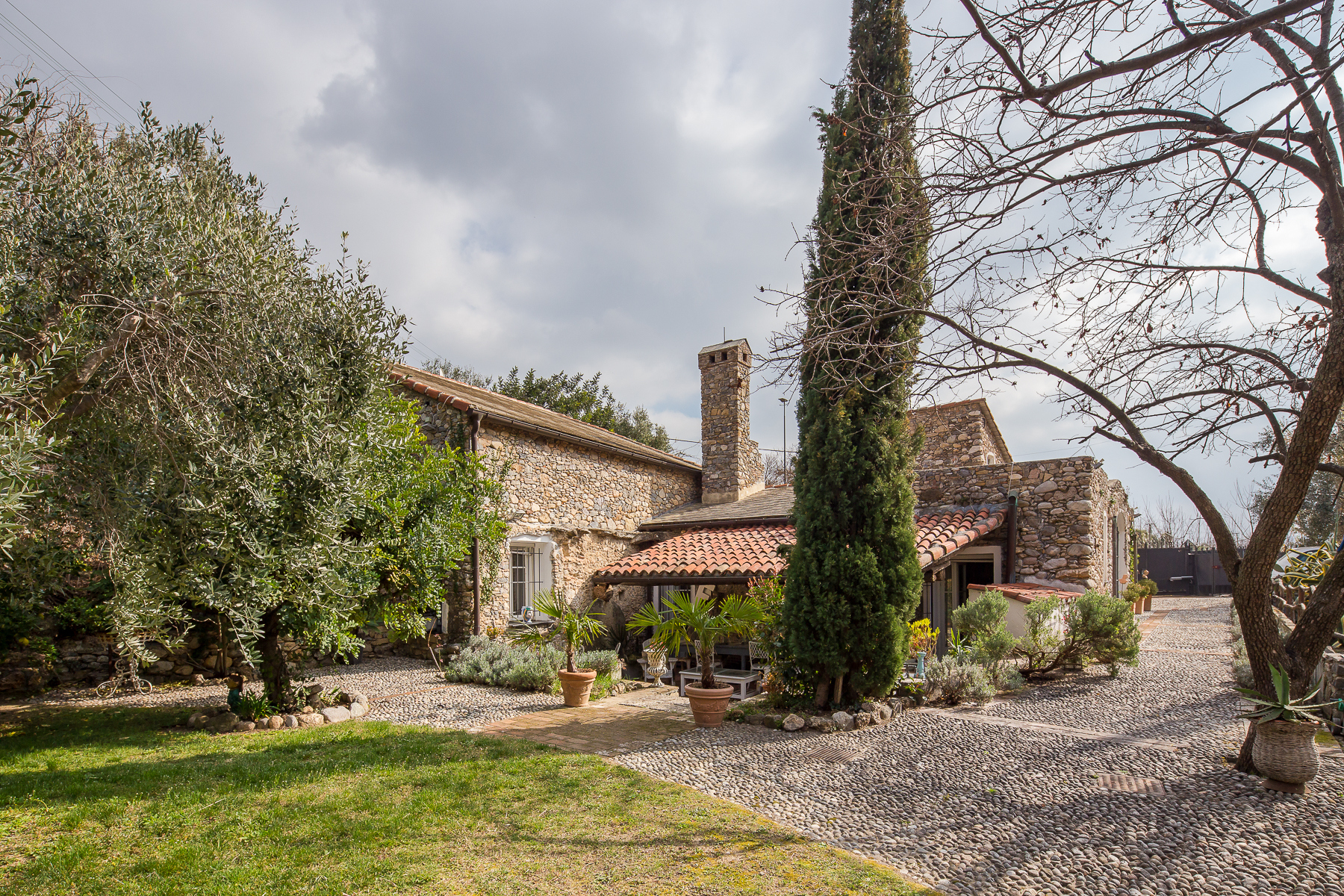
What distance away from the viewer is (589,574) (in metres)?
13.8

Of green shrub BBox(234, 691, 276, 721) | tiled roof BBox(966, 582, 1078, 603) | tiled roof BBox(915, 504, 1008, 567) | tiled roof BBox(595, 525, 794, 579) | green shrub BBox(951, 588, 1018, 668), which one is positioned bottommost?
green shrub BBox(234, 691, 276, 721)

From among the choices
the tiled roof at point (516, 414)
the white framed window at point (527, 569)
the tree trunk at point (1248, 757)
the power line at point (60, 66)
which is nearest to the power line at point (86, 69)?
the power line at point (60, 66)

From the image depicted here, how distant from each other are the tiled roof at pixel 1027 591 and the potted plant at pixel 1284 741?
4879mm

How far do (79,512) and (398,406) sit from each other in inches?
157

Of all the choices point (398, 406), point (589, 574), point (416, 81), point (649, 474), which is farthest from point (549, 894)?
point (649, 474)

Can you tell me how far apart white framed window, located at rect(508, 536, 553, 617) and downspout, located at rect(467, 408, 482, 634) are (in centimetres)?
82

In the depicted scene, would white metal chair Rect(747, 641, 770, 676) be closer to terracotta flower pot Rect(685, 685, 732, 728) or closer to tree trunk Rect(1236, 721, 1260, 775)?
terracotta flower pot Rect(685, 685, 732, 728)

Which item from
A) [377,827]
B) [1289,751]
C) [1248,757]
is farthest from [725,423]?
[377,827]

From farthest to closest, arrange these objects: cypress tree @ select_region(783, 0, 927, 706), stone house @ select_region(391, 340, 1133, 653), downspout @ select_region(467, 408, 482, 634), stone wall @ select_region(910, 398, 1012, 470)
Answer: stone wall @ select_region(910, 398, 1012, 470), stone house @ select_region(391, 340, 1133, 653), downspout @ select_region(467, 408, 482, 634), cypress tree @ select_region(783, 0, 927, 706)

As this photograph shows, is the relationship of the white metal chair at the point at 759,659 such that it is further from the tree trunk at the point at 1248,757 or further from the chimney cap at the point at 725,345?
the chimney cap at the point at 725,345

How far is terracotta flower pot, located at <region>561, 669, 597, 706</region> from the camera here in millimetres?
8391

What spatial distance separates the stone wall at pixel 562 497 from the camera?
11.9m

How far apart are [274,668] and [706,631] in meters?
4.86

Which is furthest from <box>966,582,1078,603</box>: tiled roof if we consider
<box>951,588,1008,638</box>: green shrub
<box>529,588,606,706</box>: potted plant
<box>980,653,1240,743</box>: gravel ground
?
<box>529,588,606,706</box>: potted plant
